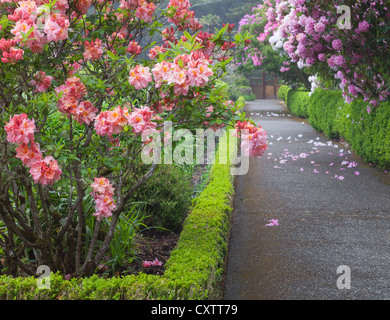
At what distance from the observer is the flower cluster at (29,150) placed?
2.15 m

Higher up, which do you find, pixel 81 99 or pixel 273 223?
pixel 81 99

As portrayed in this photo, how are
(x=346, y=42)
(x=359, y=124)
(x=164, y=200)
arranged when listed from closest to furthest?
(x=164, y=200) < (x=346, y=42) < (x=359, y=124)

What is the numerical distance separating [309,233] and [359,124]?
14.3ft

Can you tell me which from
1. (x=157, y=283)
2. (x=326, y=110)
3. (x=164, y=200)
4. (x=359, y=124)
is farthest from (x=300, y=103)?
(x=157, y=283)

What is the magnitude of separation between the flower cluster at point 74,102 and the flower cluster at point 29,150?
0.31 m

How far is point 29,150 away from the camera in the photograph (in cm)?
222

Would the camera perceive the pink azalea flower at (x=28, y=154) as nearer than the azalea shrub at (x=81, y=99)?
Yes

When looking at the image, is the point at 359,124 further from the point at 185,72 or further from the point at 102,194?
the point at 102,194

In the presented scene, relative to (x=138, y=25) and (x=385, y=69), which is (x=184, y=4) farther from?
(x=385, y=69)

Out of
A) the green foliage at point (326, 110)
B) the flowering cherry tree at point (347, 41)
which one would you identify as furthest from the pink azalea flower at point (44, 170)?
the green foliage at point (326, 110)

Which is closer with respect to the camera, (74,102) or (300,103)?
(74,102)

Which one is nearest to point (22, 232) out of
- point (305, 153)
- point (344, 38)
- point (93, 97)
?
point (93, 97)

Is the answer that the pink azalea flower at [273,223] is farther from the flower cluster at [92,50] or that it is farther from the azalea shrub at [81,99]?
the flower cluster at [92,50]
